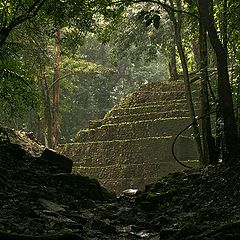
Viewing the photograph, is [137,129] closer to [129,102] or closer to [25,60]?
[129,102]

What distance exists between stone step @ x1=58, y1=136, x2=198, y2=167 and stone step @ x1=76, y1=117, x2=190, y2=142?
2.34 feet

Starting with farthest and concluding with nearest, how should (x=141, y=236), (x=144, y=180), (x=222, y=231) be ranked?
(x=144, y=180) → (x=141, y=236) → (x=222, y=231)

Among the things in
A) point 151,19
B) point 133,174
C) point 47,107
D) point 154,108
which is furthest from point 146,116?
point 151,19

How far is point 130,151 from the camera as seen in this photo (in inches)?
856

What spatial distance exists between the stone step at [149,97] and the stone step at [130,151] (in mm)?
3634

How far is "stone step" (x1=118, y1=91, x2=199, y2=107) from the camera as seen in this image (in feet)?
80.3

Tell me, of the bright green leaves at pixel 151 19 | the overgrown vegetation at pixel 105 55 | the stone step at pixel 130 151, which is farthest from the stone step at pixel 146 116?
the bright green leaves at pixel 151 19

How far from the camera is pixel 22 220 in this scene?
6.40 meters

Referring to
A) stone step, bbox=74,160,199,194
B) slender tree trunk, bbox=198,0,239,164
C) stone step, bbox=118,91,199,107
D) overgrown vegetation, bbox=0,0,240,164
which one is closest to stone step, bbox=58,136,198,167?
stone step, bbox=74,160,199,194

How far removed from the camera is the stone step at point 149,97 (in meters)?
24.5

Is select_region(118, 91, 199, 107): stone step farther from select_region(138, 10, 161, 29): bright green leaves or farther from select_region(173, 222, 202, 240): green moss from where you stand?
select_region(173, 222, 202, 240): green moss

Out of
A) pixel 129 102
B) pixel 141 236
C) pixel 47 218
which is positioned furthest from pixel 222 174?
pixel 129 102

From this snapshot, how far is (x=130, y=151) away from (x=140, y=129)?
1496 millimetres

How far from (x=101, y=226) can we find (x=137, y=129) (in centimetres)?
1565
